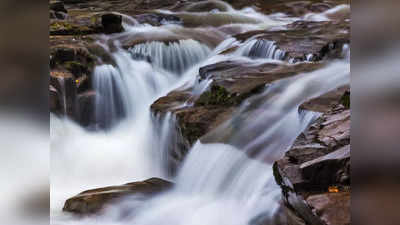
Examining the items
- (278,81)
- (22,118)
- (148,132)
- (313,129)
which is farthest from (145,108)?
(22,118)

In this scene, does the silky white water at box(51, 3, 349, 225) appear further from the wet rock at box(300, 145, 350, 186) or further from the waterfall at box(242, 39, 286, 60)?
the wet rock at box(300, 145, 350, 186)

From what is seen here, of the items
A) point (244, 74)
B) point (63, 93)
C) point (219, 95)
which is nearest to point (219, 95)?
point (219, 95)

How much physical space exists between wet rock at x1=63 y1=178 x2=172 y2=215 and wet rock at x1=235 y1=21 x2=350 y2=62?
1121 mm

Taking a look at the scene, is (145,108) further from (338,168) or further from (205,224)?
(338,168)

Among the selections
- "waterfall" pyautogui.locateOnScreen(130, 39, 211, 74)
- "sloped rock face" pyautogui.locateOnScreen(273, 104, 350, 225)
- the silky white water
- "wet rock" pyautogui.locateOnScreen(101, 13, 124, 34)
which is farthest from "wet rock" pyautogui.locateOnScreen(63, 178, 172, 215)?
"wet rock" pyautogui.locateOnScreen(101, 13, 124, 34)

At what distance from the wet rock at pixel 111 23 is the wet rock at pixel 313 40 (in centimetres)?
85

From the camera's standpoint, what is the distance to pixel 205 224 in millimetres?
2436

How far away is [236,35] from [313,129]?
1.09m

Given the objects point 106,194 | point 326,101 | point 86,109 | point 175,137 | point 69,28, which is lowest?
point 106,194

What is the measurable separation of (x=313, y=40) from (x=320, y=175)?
4.30 ft

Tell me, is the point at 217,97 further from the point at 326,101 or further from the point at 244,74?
the point at 326,101

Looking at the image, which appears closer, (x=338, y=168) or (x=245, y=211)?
(x=338, y=168)

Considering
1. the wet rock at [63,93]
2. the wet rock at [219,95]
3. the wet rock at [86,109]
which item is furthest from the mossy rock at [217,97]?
the wet rock at [63,93]

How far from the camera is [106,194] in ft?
8.72
